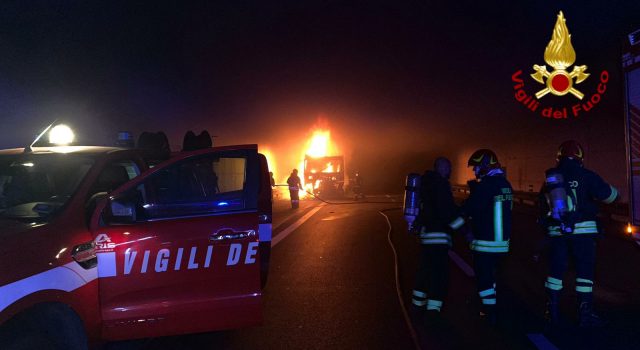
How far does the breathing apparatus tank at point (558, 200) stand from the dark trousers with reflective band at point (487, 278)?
688 millimetres

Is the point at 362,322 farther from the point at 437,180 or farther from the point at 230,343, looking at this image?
the point at 437,180

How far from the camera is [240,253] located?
397 centimetres

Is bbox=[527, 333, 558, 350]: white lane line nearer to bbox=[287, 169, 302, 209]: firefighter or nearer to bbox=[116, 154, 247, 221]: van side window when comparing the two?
bbox=[116, 154, 247, 221]: van side window

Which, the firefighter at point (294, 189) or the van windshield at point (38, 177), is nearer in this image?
the van windshield at point (38, 177)

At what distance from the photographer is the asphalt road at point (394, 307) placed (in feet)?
15.3

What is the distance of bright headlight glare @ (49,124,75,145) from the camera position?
5.90 m

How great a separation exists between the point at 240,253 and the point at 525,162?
24.4m

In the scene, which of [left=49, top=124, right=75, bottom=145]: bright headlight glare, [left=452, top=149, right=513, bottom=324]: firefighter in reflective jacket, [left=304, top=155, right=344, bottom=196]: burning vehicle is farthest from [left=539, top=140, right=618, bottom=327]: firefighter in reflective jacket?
[left=304, top=155, right=344, bottom=196]: burning vehicle

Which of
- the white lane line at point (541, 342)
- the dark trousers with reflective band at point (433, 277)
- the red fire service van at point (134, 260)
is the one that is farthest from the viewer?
the dark trousers with reflective band at point (433, 277)

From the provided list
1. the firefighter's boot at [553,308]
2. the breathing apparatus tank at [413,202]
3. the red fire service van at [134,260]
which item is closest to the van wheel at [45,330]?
the red fire service van at [134,260]

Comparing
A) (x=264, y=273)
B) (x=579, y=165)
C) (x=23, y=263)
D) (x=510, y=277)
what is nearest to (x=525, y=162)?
(x=510, y=277)

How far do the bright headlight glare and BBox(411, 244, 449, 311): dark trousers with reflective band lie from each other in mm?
4511

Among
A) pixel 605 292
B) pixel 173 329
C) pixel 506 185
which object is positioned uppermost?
pixel 506 185

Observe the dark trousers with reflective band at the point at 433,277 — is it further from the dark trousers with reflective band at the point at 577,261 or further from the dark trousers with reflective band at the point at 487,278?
the dark trousers with reflective band at the point at 577,261
